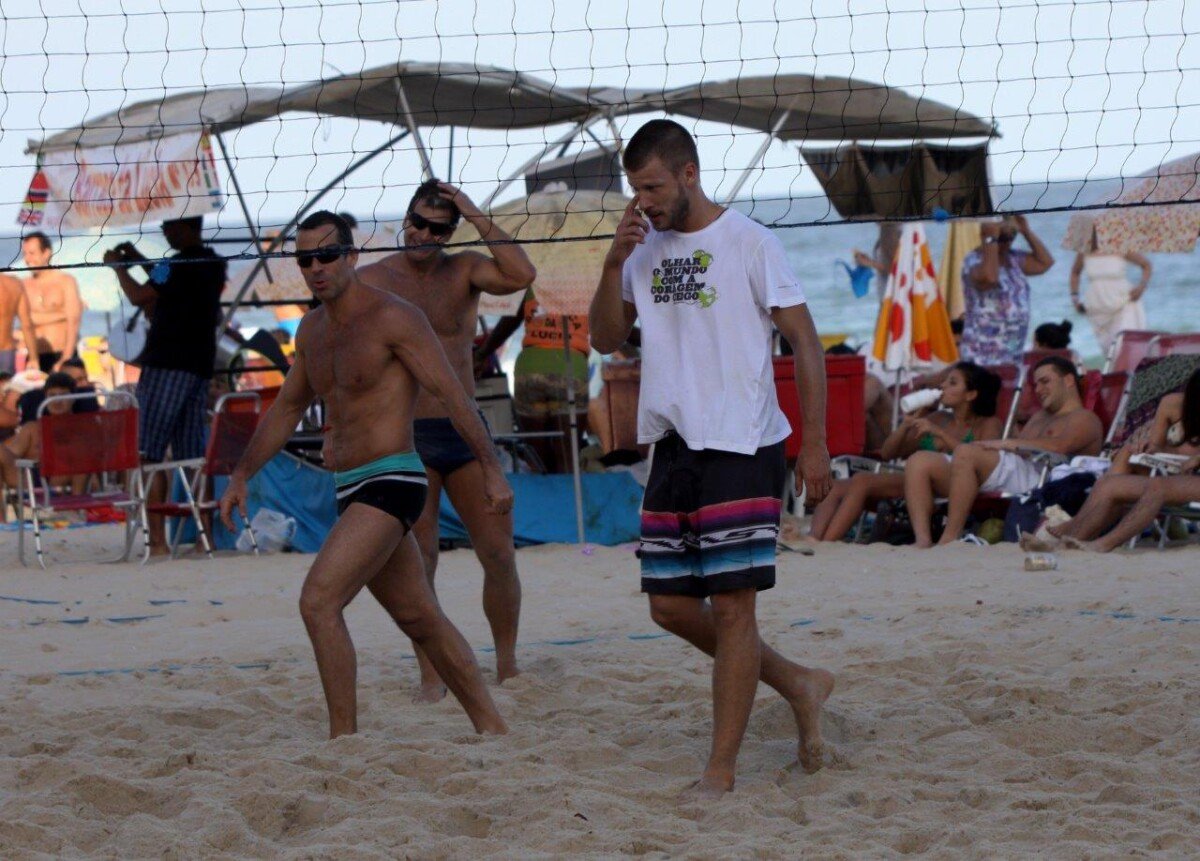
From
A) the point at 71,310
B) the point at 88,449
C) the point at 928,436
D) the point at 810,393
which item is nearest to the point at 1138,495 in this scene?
the point at 928,436

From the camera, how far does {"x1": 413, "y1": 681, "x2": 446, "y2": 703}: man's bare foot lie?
5215 mm

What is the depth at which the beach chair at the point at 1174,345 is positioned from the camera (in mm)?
9773

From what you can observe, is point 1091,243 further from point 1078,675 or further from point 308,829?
point 308,829

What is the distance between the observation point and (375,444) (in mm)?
4383

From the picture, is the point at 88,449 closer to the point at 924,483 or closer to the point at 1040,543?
the point at 924,483

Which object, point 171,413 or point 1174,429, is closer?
point 1174,429

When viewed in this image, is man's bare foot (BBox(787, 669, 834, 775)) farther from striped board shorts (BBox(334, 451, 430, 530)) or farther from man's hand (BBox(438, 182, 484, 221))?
man's hand (BBox(438, 182, 484, 221))

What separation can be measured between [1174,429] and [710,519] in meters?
5.41

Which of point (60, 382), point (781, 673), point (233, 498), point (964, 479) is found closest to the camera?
point (781, 673)

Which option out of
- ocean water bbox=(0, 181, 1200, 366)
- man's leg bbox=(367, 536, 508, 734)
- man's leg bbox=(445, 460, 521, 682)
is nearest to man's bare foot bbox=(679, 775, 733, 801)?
man's leg bbox=(367, 536, 508, 734)

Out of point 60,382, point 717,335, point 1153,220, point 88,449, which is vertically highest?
point 1153,220

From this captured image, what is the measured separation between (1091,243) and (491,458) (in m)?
8.72

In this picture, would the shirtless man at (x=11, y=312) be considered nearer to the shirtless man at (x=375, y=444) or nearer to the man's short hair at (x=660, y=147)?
the shirtless man at (x=375, y=444)

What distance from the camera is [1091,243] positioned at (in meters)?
12.1
